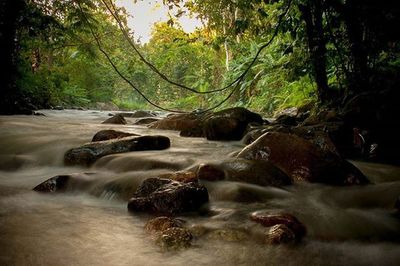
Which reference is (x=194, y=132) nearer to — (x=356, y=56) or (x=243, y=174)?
(x=356, y=56)

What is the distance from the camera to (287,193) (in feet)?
10.4

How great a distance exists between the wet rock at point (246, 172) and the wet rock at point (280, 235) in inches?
39.0

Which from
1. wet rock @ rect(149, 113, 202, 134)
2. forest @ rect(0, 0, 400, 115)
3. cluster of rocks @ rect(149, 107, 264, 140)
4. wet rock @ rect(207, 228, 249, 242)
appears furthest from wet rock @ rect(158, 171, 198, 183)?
wet rock @ rect(149, 113, 202, 134)

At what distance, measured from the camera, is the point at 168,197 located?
8.83 ft

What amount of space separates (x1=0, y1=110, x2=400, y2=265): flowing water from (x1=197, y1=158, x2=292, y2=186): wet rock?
0.12 metres

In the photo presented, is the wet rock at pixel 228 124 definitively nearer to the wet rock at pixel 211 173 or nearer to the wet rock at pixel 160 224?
the wet rock at pixel 211 173

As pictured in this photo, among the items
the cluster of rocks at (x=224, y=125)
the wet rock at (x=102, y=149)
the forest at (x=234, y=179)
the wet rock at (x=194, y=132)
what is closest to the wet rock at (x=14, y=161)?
the forest at (x=234, y=179)

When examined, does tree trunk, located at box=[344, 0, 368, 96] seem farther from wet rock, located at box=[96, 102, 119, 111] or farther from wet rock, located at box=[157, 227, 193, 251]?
wet rock, located at box=[96, 102, 119, 111]

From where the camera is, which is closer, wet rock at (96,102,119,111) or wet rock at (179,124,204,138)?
wet rock at (179,124,204,138)

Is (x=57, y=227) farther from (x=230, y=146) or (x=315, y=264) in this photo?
(x=230, y=146)

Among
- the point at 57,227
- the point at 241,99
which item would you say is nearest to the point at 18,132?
the point at 57,227

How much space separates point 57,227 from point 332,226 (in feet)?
6.14

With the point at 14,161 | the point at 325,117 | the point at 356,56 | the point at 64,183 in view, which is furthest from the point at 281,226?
the point at 356,56

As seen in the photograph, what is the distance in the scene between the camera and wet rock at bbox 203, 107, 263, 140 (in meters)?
→ 6.16
